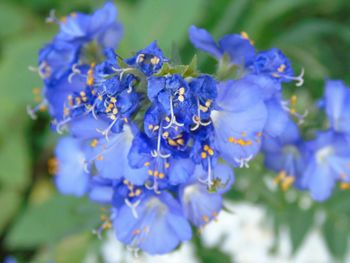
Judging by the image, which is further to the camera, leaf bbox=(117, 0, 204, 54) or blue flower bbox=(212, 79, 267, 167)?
leaf bbox=(117, 0, 204, 54)

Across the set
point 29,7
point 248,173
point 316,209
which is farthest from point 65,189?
point 29,7

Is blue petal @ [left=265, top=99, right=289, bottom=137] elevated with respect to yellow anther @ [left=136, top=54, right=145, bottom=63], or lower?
lower

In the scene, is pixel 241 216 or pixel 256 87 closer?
pixel 256 87

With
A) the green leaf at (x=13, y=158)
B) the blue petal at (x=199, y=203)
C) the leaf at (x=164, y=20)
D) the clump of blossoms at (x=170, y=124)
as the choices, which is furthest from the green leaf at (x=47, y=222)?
the blue petal at (x=199, y=203)

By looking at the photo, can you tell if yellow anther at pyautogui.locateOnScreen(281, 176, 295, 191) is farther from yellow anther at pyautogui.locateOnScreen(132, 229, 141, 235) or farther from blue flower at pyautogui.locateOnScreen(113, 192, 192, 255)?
yellow anther at pyautogui.locateOnScreen(132, 229, 141, 235)

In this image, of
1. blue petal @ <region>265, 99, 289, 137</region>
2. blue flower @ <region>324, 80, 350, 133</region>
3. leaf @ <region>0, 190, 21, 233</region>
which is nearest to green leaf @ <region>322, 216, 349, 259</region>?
blue flower @ <region>324, 80, 350, 133</region>

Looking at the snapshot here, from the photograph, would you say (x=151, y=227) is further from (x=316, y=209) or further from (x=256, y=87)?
(x=316, y=209)

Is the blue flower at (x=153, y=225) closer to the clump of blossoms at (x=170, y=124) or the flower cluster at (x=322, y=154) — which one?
the clump of blossoms at (x=170, y=124)
